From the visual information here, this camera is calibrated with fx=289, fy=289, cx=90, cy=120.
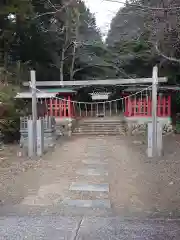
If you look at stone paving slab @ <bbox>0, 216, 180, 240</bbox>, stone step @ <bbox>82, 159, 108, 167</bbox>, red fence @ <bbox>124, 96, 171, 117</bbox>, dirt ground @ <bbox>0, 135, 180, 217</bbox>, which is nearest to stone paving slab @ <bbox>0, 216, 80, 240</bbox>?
stone paving slab @ <bbox>0, 216, 180, 240</bbox>

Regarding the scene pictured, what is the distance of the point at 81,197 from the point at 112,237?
7.85 ft

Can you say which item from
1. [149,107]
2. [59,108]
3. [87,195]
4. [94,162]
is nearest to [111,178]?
[87,195]

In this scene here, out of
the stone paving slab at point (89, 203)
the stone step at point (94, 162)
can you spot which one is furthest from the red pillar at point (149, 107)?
the stone paving slab at point (89, 203)

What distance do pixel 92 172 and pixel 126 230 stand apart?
4.06 metres

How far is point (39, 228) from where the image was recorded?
3547 mm

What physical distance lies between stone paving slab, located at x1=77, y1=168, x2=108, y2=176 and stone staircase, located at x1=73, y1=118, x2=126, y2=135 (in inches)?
283

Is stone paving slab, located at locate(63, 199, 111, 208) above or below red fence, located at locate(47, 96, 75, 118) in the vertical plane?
below

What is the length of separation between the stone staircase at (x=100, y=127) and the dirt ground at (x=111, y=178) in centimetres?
417

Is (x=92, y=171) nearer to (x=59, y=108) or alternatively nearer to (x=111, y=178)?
(x=111, y=178)

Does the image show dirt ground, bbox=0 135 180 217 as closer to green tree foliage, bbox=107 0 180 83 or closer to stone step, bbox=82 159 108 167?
stone step, bbox=82 159 108 167

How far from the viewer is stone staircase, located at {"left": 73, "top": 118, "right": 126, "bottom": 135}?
593 inches

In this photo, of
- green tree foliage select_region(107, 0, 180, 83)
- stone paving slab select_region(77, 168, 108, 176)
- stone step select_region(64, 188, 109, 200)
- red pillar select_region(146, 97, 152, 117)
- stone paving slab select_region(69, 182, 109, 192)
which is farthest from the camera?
red pillar select_region(146, 97, 152, 117)

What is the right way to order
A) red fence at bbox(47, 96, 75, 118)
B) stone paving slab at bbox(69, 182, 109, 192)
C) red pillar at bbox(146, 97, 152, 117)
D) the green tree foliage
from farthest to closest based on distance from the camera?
red fence at bbox(47, 96, 75, 118)
red pillar at bbox(146, 97, 152, 117)
the green tree foliage
stone paving slab at bbox(69, 182, 109, 192)

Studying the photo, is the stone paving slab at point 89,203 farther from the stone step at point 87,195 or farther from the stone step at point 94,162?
the stone step at point 94,162
